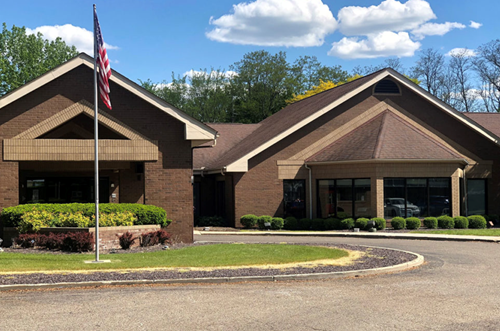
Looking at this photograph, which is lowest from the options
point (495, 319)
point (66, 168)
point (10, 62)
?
point (495, 319)

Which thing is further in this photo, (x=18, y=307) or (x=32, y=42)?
(x=32, y=42)

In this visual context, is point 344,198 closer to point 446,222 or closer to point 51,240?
point 446,222

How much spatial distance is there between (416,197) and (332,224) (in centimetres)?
454

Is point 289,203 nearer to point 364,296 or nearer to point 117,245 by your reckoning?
point 117,245

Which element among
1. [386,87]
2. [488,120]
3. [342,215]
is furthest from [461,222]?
[488,120]

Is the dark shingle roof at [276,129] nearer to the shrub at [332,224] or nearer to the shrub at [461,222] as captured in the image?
the shrub at [332,224]

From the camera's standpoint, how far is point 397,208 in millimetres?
28938

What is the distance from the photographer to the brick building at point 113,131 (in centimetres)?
2080

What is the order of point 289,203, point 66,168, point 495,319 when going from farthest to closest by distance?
point 289,203, point 66,168, point 495,319

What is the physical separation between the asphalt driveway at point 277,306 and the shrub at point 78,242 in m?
7.05

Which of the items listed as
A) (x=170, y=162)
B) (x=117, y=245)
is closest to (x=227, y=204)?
(x=170, y=162)

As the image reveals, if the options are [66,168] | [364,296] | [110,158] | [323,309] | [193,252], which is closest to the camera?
[323,309]

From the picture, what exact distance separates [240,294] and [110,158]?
39.3 ft

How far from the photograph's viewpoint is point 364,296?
10.7 meters
